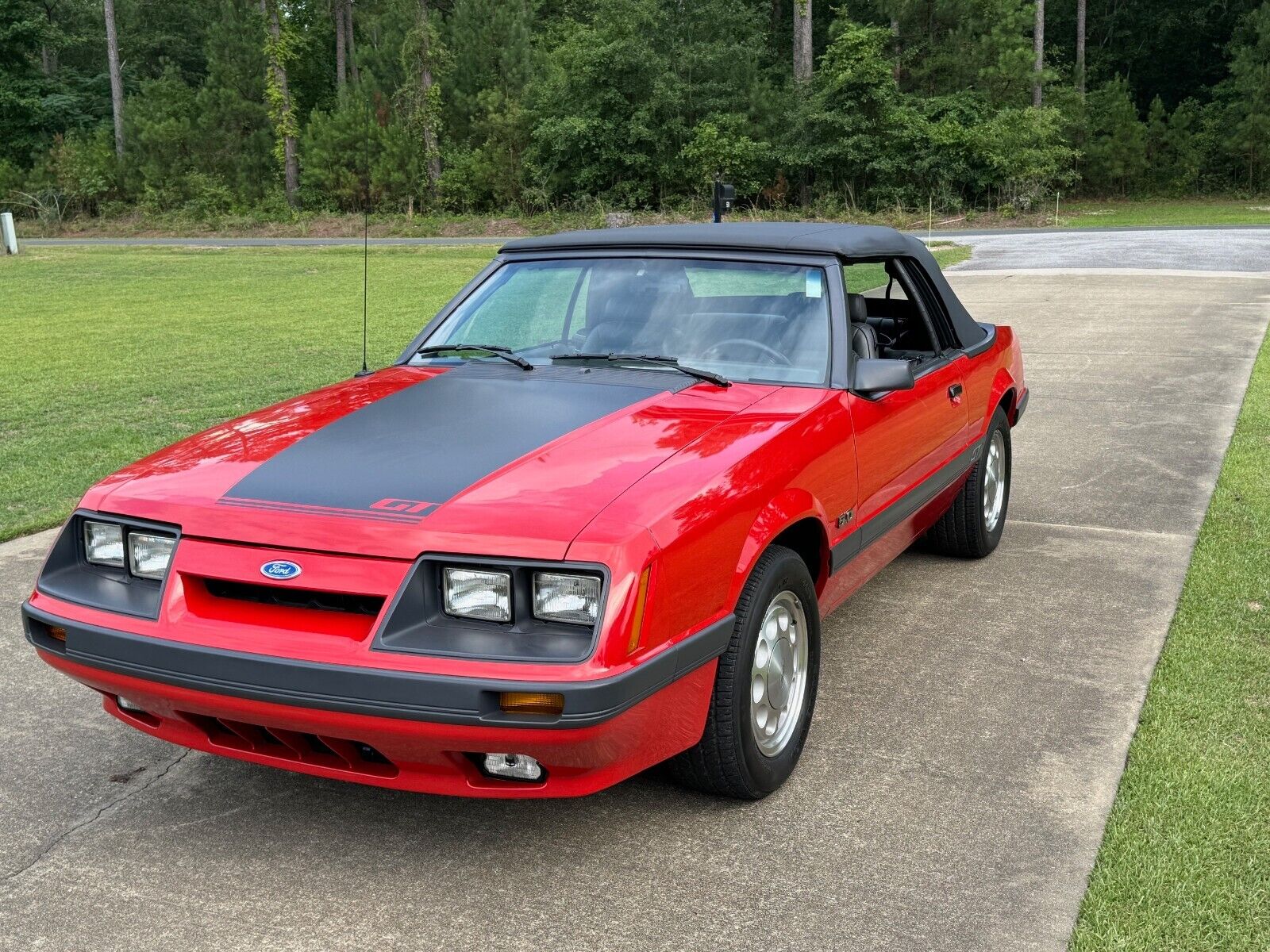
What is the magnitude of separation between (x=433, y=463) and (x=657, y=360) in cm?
108

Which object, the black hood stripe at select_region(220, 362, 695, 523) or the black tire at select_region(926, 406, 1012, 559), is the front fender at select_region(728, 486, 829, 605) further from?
the black tire at select_region(926, 406, 1012, 559)

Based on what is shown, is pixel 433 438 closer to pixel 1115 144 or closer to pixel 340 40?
pixel 1115 144

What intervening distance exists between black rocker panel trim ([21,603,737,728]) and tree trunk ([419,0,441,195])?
44.5 meters

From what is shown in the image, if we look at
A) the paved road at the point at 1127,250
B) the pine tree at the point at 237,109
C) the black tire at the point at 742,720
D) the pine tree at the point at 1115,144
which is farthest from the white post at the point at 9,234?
the pine tree at the point at 1115,144

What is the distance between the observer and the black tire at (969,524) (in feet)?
17.8

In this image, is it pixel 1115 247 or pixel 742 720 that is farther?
pixel 1115 247

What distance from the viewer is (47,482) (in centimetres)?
723

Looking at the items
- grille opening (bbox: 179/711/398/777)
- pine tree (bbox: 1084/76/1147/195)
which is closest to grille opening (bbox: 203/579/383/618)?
grille opening (bbox: 179/711/398/777)

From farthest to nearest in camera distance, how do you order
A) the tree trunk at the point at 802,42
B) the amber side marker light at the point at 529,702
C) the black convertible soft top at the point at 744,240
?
1. the tree trunk at the point at 802,42
2. the black convertible soft top at the point at 744,240
3. the amber side marker light at the point at 529,702

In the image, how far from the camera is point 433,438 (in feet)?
11.3

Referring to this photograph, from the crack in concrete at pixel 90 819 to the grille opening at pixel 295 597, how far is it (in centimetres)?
86

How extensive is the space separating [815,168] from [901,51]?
→ 9314 mm

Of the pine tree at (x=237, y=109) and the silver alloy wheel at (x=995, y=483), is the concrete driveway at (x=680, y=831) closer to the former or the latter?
the silver alloy wheel at (x=995, y=483)

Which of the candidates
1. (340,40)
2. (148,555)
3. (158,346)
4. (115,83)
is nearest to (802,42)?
(340,40)
